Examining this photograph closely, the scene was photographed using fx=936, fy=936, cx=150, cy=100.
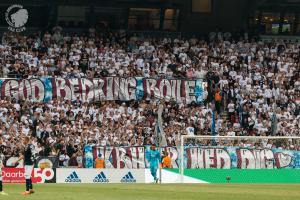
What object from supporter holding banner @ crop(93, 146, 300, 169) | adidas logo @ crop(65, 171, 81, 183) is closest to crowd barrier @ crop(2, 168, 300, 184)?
adidas logo @ crop(65, 171, 81, 183)

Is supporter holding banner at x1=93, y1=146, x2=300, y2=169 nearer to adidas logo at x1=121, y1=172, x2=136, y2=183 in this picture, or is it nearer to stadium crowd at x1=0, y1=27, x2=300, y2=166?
stadium crowd at x1=0, y1=27, x2=300, y2=166

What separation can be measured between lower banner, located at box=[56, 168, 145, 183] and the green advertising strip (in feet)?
6.67

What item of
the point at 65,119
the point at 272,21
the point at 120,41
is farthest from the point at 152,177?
the point at 272,21

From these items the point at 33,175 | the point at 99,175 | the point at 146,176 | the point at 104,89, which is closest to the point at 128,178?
the point at 146,176

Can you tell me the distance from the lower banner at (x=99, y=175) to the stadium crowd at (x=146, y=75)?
7.68 feet

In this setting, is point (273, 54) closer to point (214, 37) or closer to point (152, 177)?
point (214, 37)

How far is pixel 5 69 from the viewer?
54.3 metres

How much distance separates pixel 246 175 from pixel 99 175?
7.52 m

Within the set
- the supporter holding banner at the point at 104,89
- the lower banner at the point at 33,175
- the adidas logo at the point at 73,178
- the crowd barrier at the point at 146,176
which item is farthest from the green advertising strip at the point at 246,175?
the supporter holding banner at the point at 104,89

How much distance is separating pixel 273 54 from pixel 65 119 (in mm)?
17075

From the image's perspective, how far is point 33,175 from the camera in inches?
1788

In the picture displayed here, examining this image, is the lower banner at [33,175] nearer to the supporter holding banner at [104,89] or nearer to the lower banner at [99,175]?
the lower banner at [99,175]

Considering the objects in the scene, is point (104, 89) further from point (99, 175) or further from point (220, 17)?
point (220, 17)

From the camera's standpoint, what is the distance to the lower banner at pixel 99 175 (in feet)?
151
